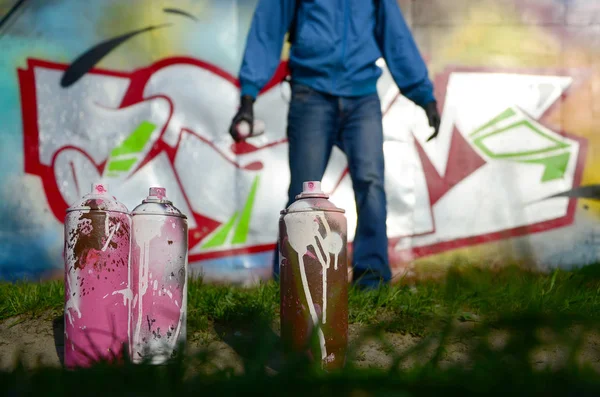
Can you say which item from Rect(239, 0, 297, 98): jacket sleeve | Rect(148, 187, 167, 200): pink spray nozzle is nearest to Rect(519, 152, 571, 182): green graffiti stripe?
Rect(239, 0, 297, 98): jacket sleeve

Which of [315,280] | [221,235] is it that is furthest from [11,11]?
[315,280]

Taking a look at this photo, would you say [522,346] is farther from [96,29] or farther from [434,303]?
[96,29]

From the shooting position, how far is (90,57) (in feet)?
16.8

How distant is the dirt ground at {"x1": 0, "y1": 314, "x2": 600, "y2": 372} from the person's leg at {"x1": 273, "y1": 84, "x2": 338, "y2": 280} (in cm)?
94

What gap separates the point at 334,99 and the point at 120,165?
2.34 metres

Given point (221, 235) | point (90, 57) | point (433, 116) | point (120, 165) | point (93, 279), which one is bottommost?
point (221, 235)

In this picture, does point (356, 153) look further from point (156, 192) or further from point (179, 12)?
point (179, 12)

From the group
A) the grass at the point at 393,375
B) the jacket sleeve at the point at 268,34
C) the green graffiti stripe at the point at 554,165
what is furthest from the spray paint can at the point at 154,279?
the green graffiti stripe at the point at 554,165

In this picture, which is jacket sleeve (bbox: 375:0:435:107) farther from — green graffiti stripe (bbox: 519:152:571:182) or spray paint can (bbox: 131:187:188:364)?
→ spray paint can (bbox: 131:187:188:364)

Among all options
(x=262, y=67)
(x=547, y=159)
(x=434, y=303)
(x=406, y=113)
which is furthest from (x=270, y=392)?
(x=547, y=159)

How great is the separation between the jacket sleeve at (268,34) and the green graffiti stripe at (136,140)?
1809 mm

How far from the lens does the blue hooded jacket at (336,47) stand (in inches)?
132

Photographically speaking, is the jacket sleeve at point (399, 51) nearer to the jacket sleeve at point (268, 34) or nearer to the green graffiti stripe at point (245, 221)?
the jacket sleeve at point (268, 34)

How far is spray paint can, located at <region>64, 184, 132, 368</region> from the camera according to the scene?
1885mm
